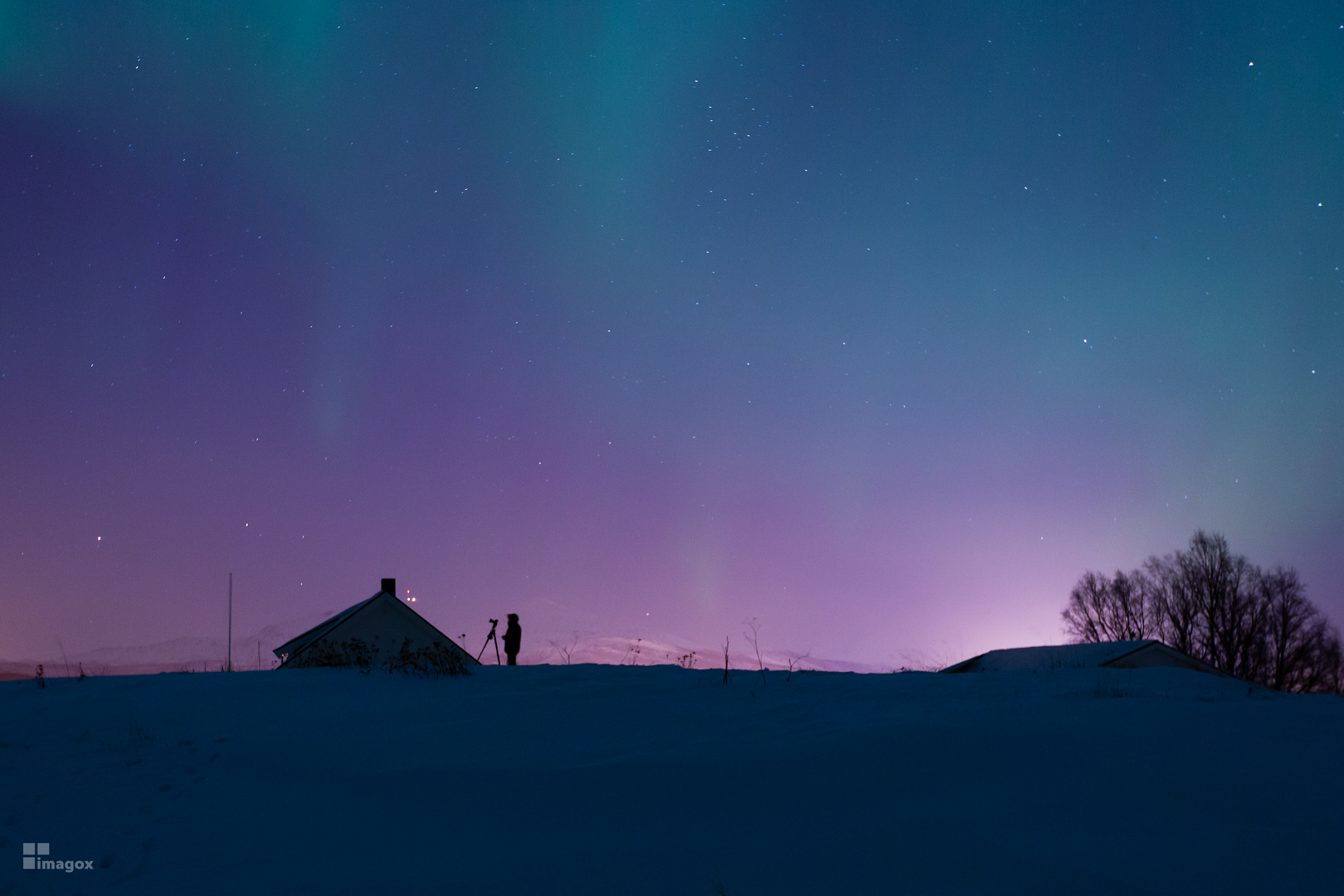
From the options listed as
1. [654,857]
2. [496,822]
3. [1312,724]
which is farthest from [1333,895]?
[496,822]

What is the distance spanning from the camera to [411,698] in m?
6.82

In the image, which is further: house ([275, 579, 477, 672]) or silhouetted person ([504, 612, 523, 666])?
house ([275, 579, 477, 672])

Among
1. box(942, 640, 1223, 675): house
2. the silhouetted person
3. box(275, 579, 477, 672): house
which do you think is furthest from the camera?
box(942, 640, 1223, 675): house

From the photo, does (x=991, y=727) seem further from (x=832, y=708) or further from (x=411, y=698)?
(x=411, y=698)

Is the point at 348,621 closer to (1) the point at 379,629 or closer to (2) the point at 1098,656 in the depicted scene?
(1) the point at 379,629

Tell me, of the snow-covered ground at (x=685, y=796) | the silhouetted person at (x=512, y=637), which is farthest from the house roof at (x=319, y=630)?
the snow-covered ground at (x=685, y=796)

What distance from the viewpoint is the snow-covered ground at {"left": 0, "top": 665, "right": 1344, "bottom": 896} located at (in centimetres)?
305

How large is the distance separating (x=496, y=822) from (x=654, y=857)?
1024mm

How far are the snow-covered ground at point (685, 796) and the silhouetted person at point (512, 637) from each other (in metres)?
11.1

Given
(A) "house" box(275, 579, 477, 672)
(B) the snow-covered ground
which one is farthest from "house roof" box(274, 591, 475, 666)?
(B) the snow-covered ground

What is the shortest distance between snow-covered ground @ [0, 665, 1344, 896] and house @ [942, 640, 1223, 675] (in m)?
16.2

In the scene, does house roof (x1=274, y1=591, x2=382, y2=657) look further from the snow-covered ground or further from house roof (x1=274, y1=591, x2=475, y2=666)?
the snow-covered ground

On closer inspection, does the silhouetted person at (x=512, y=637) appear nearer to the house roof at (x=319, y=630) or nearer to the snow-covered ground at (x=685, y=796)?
the house roof at (x=319, y=630)

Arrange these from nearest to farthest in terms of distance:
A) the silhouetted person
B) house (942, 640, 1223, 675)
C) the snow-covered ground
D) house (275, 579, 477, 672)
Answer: the snow-covered ground < the silhouetted person < house (275, 579, 477, 672) < house (942, 640, 1223, 675)
